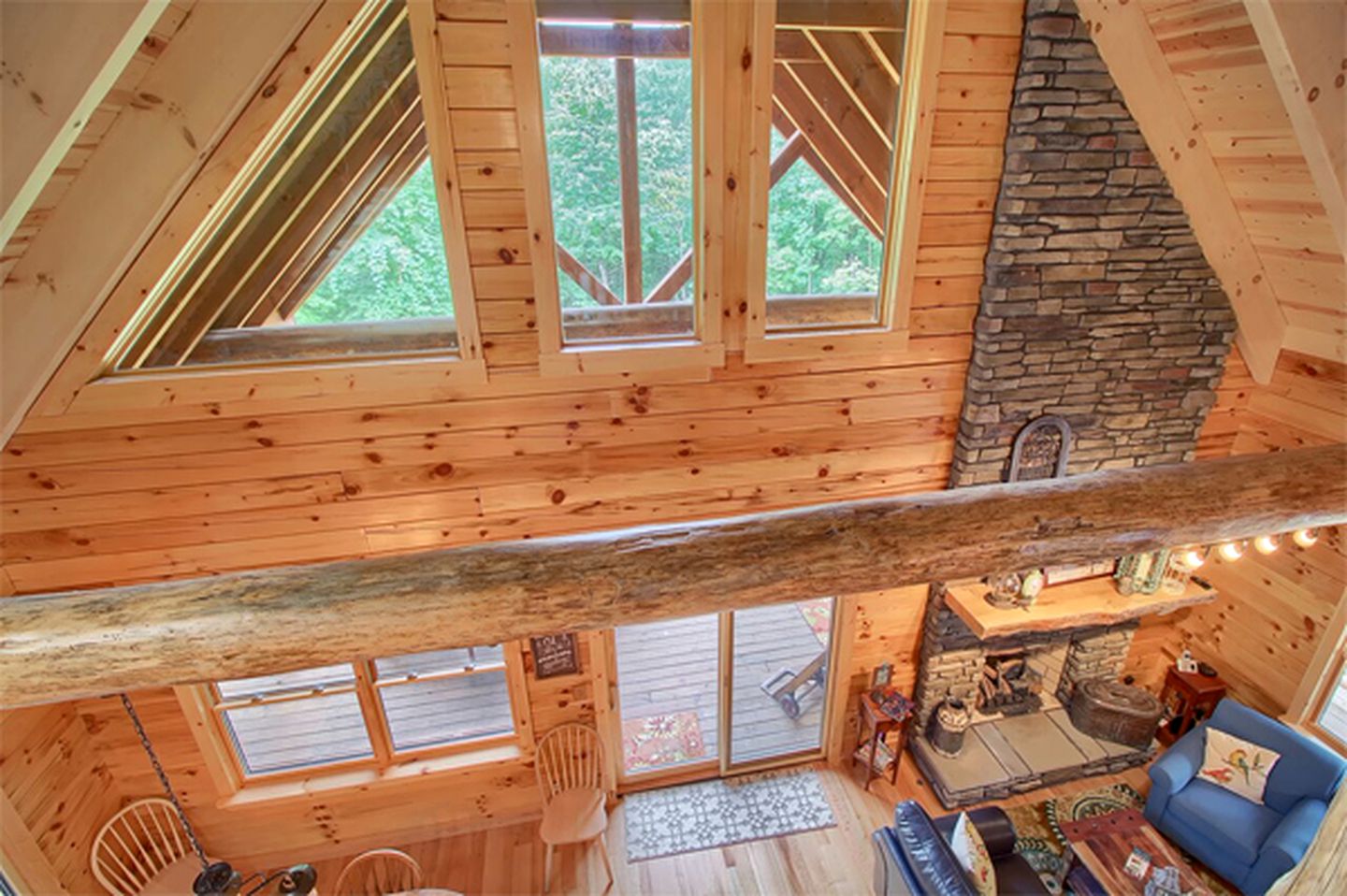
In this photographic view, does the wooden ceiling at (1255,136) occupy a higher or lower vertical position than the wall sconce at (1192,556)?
higher

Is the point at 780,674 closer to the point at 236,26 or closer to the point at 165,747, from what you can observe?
the point at 165,747

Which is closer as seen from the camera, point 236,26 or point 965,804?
point 236,26

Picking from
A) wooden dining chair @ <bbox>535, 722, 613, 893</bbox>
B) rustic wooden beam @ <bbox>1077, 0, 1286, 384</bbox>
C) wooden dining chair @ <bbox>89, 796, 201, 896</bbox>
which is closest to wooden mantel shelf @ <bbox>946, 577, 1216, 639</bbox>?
rustic wooden beam @ <bbox>1077, 0, 1286, 384</bbox>

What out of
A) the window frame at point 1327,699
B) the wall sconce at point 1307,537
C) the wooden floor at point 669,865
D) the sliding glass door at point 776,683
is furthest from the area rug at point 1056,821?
the wall sconce at point 1307,537

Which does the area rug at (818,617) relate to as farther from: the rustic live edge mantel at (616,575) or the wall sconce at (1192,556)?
the rustic live edge mantel at (616,575)

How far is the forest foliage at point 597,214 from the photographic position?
2.75 metres

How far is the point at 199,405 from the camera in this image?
2.83 meters

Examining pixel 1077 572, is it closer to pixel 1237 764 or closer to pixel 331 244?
pixel 1237 764

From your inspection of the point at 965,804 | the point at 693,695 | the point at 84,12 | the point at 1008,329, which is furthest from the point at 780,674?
the point at 84,12

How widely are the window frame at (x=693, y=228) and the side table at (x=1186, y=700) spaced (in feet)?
14.3

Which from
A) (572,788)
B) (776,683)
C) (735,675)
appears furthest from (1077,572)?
(572,788)

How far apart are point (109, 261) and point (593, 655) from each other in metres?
2.95

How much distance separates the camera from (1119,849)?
3.48 metres

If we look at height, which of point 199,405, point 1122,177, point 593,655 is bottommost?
point 593,655
